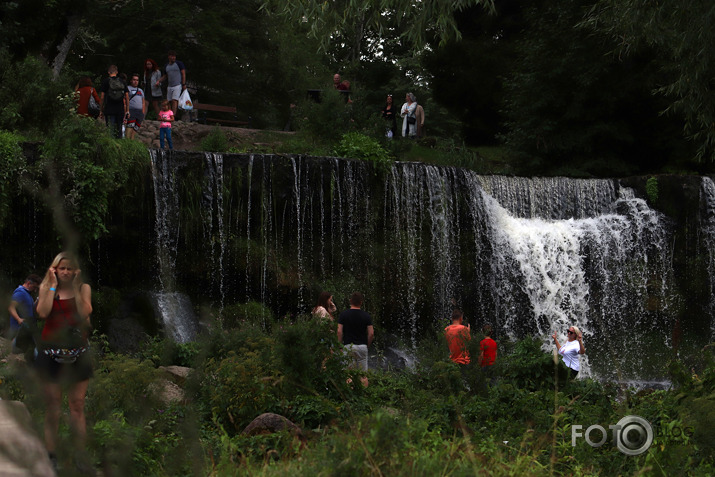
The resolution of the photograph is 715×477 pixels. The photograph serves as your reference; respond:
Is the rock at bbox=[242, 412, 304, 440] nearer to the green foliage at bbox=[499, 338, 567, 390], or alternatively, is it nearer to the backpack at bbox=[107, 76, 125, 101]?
the green foliage at bbox=[499, 338, 567, 390]

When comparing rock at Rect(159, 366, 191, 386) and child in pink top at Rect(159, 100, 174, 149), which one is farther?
child in pink top at Rect(159, 100, 174, 149)

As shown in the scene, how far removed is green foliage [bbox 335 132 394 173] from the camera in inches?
707

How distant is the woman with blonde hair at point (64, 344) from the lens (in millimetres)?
2609

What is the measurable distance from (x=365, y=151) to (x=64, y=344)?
15876 mm

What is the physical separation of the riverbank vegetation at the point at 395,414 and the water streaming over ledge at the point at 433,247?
6395 mm

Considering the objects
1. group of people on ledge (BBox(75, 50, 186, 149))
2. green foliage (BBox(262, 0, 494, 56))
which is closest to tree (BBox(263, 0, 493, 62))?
green foliage (BBox(262, 0, 494, 56))

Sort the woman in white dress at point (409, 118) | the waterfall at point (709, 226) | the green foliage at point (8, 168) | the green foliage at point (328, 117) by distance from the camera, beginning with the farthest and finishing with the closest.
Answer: the woman in white dress at point (409, 118)
the green foliage at point (328, 117)
the waterfall at point (709, 226)
the green foliage at point (8, 168)

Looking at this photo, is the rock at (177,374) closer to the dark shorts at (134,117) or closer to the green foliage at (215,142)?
the dark shorts at (134,117)

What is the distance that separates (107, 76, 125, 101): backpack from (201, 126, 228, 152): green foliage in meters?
2.75

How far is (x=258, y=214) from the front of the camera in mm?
16812

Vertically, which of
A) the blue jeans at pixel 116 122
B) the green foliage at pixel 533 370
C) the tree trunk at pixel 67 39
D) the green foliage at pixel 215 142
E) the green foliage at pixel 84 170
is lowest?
the green foliage at pixel 533 370

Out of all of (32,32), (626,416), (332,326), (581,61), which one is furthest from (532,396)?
(581,61)

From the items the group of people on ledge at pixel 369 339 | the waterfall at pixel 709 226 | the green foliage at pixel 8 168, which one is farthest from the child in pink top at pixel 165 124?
the waterfall at pixel 709 226

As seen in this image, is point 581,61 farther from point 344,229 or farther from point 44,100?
point 44,100
